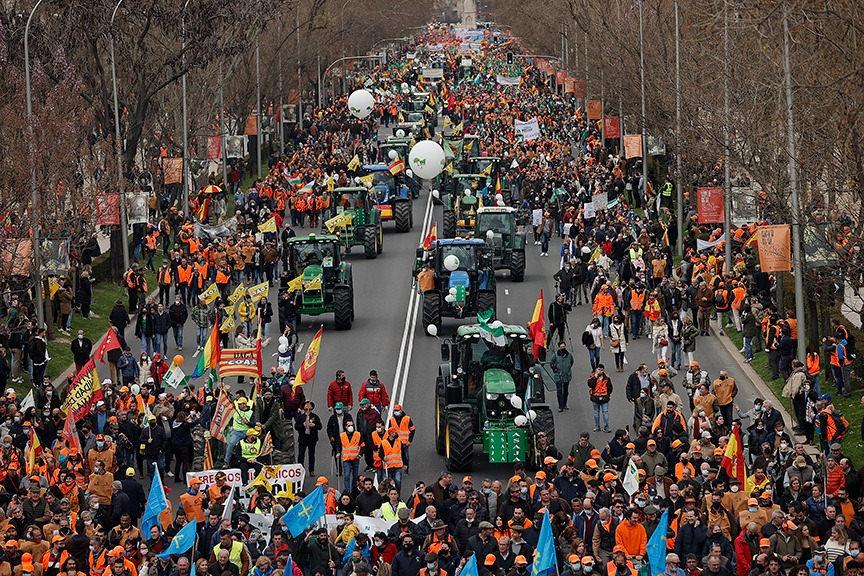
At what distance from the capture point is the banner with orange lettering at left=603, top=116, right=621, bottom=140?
71.9m

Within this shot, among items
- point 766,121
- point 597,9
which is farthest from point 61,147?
point 597,9

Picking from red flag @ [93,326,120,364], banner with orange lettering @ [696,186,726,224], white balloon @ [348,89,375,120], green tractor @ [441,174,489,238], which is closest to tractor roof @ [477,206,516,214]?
green tractor @ [441,174,489,238]

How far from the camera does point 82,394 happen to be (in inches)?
1228

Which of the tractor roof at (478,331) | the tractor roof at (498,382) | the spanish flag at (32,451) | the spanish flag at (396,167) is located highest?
the spanish flag at (396,167)

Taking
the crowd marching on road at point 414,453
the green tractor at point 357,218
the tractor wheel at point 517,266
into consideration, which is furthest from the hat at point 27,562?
the green tractor at point 357,218

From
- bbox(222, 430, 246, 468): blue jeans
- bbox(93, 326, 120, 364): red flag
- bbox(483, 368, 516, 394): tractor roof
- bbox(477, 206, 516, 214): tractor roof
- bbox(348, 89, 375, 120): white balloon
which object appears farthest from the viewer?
bbox(348, 89, 375, 120): white balloon

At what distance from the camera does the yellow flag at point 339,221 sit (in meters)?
51.1

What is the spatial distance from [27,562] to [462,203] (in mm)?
32694

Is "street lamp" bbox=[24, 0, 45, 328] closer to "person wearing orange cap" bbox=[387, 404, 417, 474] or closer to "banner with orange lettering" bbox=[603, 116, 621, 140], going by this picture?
"person wearing orange cap" bbox=[387, 404, 417, 474]

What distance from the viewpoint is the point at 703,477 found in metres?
26.2

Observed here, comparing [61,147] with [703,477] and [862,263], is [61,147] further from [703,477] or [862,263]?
[703,477]

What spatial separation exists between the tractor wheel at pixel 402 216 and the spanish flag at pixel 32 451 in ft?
97.3

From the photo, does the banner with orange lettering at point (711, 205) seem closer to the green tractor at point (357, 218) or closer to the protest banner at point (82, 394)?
the green tractor at point (357, 218)

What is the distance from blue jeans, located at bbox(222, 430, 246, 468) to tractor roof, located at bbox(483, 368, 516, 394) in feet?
12.6
